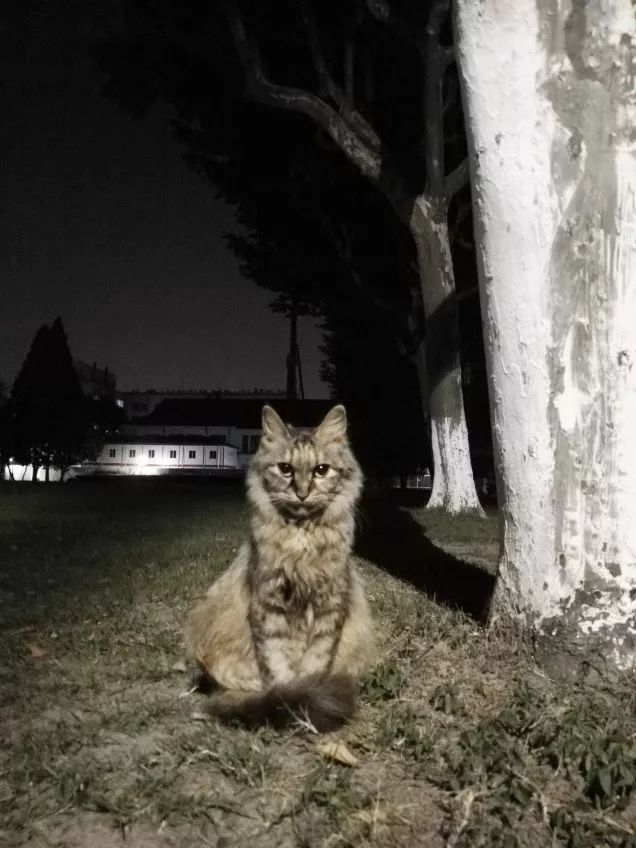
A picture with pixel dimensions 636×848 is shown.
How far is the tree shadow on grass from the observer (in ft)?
16.7

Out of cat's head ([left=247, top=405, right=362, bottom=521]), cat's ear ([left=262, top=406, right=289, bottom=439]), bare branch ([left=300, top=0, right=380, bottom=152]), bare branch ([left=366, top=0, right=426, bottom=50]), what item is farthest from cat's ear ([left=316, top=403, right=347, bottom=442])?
bare branch ([left=366, top=0, right=426, bottom=50])

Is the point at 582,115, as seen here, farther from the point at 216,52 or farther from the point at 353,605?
the point at 216,52

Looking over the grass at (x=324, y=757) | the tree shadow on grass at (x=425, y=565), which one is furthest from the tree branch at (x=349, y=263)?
the grass at (x=324, y=757)

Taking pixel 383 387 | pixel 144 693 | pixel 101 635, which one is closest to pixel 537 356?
pixel 144 693

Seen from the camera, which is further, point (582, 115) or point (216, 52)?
point (216, 52)

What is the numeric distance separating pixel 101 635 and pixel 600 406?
3.39 meters

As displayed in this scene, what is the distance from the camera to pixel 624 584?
3.11m

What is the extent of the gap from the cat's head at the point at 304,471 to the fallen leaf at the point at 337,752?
42.7 inches

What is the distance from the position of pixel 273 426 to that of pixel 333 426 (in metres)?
0.33

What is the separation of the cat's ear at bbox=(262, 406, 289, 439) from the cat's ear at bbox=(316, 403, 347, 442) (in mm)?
189

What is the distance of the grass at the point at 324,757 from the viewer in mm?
2166

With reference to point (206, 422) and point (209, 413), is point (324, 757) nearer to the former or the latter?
point (206, 422)

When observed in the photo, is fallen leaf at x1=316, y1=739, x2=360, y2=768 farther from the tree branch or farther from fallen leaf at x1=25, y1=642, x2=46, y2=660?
the tree branch

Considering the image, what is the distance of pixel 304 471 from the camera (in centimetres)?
333
